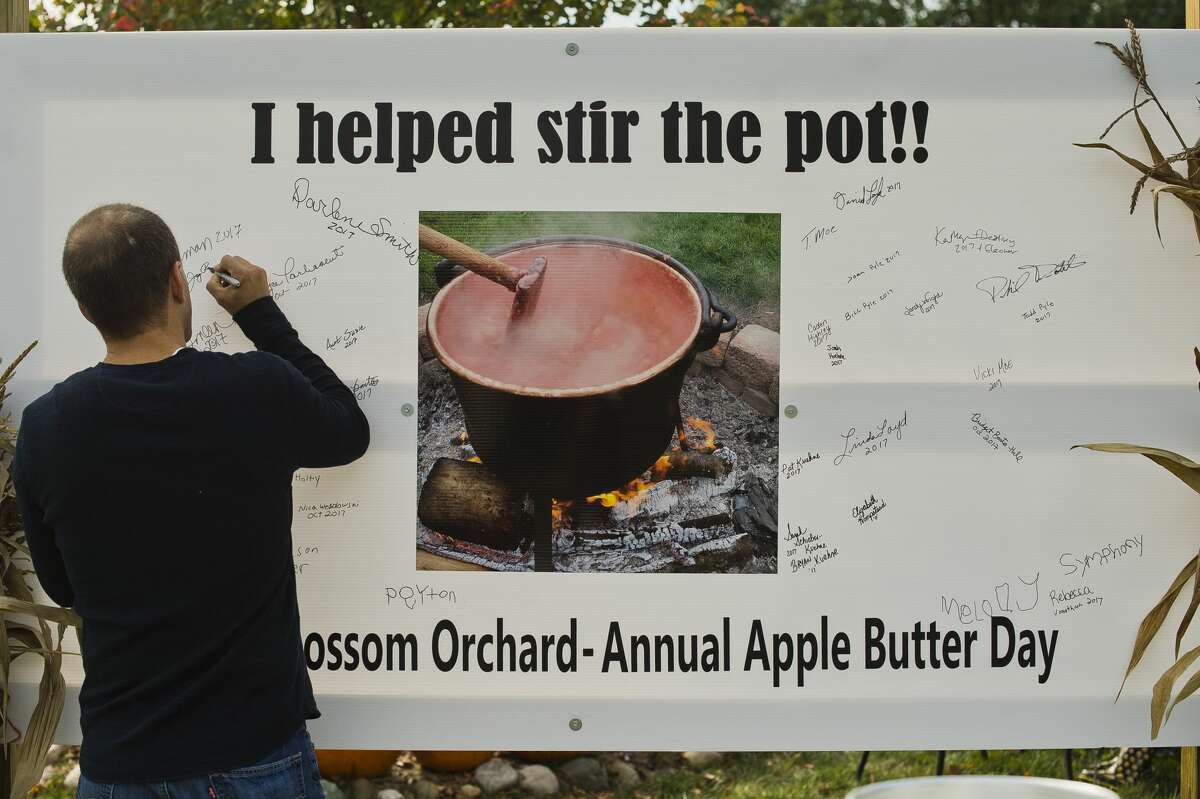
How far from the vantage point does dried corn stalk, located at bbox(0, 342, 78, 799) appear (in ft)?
7.89

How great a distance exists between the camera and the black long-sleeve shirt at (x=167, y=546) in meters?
1.79

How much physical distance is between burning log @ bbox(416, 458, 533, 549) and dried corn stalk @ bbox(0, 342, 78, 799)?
2.79 feet

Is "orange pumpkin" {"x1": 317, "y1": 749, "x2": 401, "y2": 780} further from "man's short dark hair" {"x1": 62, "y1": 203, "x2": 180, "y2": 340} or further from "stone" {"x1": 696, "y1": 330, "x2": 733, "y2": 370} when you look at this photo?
"man's short dark hair" {"x1": 62, "y1": 203, "x2": 180, "y2": 340}

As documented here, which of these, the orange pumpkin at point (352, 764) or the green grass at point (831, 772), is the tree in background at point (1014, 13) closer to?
the green grass at point (831, 772)

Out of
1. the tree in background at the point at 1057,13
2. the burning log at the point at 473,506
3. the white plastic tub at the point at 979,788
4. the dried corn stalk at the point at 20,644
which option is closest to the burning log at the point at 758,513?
the burning log at the point at 473,506

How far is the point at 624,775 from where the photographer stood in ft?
13.9

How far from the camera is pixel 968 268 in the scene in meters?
2.54

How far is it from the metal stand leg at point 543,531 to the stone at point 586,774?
2.02 m

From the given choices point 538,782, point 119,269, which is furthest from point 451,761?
point 119,269

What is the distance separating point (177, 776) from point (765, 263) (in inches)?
66.0

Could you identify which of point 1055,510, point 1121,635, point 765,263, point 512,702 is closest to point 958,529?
point 1055,510

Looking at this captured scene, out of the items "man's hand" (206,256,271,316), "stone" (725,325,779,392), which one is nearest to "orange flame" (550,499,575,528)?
"stone" (725,325,779,392)

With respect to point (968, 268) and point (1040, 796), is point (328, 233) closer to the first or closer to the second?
point (968, 268)
